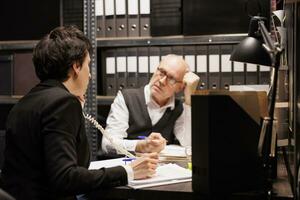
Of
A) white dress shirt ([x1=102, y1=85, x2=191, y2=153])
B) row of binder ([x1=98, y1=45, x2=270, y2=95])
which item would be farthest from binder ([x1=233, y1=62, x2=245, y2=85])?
white dress shirt ([x1=102, y1=85, x2=191, y2=153])

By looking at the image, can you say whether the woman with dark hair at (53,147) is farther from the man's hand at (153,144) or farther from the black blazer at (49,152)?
the man's hand at (153,144)

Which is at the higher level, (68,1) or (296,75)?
(68,1)

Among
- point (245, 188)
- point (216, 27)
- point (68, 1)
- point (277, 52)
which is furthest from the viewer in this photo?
point (68, 1)

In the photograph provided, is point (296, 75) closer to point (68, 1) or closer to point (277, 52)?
point (277, 52)

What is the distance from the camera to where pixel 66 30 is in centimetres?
162

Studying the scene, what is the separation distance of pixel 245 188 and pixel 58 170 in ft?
1.75

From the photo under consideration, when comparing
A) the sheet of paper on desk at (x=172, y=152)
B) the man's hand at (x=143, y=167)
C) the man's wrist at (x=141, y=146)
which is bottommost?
the sheet of paper on desk at (x=172, y=152)

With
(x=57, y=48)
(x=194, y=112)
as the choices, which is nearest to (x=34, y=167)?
(x=57, y=48)

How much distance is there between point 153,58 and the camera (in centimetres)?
289

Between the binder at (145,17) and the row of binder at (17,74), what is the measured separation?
78 centimetres

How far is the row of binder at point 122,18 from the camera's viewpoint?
Result: 9.48ft

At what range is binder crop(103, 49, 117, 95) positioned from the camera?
295 centimetres

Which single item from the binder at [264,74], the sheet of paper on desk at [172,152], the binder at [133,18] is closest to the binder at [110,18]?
the binder at [133,18]

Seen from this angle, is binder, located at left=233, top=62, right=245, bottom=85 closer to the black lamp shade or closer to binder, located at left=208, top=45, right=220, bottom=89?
binder, located at left=208, top=45, right=220, bottom=89
